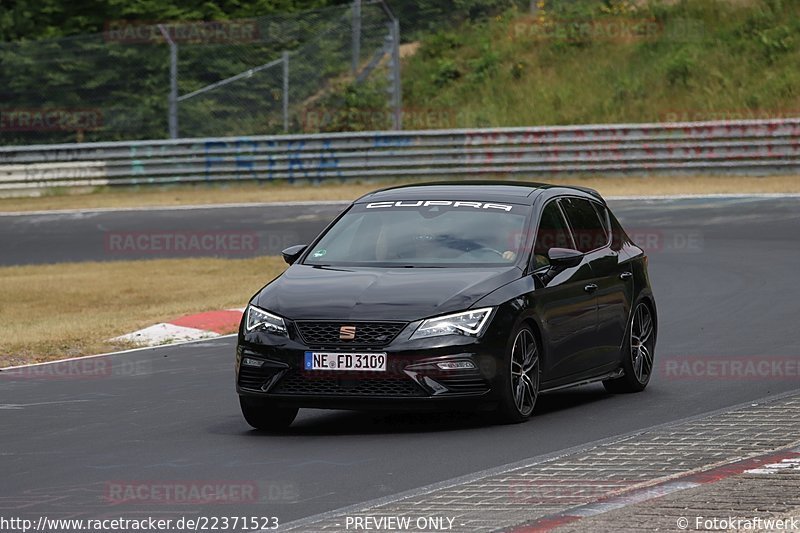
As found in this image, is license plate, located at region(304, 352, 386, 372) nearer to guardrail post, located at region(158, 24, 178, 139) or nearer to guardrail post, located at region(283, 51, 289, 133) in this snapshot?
guardrail post, located at region(158, 24, 178, 139)

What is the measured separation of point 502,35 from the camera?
137 ft

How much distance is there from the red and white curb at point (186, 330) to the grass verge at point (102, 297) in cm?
24

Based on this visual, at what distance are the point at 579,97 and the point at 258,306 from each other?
29.1 metres

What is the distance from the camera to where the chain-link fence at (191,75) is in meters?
35.7

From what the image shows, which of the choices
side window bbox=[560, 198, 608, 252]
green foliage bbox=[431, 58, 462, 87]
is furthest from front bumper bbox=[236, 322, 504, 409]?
green foliage bbox=[431, 58, 462, 87]

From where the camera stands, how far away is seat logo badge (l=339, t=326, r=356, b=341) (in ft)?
31.7

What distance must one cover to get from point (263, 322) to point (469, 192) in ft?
6.75

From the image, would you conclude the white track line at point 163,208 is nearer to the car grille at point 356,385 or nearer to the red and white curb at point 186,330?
the red and white curb at point 186,330

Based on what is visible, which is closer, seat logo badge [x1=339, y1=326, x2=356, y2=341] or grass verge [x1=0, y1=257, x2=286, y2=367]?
seat logo badge [x1=339, y1=326, x2=356, y2=341]

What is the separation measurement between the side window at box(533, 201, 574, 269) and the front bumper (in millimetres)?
1120

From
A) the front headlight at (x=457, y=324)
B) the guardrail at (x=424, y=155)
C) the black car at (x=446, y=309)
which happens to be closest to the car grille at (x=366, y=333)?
the black car at (x=446, y=309)
